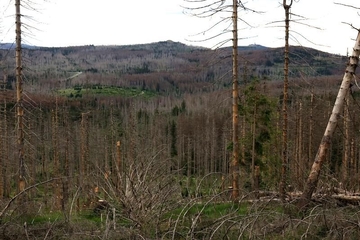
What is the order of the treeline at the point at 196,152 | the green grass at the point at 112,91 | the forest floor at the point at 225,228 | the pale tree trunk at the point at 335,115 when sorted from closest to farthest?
the forest floor at the point at 225,228 < the pale tree trunk at the point at 335,115 < the treeline at the point at 196,152 < the green grass at the point at 112,91

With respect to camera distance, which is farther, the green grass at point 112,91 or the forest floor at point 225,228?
the green grass at point 112,91

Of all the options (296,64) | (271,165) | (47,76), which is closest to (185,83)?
(47,76)

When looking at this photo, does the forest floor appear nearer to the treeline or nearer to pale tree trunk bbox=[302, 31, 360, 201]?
the treeline

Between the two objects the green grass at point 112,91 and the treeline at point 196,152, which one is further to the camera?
the green grass at point 112,91

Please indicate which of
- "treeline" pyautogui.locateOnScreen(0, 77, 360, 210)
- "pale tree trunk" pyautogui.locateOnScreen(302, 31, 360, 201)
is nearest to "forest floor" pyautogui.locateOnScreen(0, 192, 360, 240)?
"treeline" pyautogui.locateOnScreen(0, 77, 360, 210)

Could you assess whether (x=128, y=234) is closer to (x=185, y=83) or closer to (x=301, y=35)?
(x=301, y=35)

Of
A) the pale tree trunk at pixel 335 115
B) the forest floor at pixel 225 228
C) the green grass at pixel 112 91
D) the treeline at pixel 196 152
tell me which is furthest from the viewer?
the green grass at pixel 112 91

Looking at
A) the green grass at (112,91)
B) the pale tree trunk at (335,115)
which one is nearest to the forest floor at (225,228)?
the pale tree trunk at (335,115)

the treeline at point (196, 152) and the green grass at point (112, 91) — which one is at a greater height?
the green grass at point (112, 91)

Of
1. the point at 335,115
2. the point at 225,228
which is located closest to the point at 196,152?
the point at 335,115

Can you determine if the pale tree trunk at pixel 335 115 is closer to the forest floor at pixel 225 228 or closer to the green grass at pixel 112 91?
the forest floor at pixel 225 228

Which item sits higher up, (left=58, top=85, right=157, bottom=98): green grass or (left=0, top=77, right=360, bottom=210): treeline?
(left=58, top=85, right=157, bottom=98): green grass

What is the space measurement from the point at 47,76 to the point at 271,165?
155 m

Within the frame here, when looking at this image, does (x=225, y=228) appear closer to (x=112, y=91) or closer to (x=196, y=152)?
(x=196, y=152)
